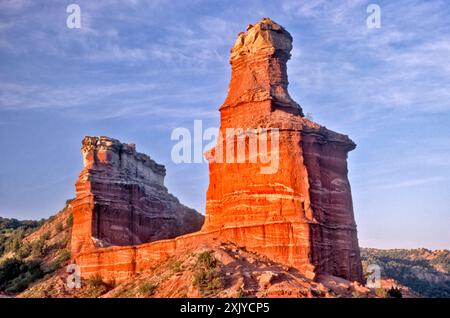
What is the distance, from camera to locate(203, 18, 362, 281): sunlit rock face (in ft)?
151

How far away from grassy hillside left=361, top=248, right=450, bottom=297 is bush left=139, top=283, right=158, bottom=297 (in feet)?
116

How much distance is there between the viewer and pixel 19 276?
70.1m

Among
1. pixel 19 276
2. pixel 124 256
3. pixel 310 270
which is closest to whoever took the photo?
pixel 310 270

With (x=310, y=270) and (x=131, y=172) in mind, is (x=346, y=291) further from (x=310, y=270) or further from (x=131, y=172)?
(x=131, y=172)

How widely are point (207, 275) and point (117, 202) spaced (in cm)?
2966

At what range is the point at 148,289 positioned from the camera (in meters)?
44.2

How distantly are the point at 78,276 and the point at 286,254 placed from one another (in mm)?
23558

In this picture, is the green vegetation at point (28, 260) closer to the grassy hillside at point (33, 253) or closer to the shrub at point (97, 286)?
the grassy hillside at point (33, 253)

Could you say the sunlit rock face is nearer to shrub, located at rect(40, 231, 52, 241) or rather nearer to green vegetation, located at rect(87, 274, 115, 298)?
green vegetation, located at rect(87, 274, 115, 298)

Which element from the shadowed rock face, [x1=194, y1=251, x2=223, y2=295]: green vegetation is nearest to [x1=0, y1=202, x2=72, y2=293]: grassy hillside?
the shadowed rock face

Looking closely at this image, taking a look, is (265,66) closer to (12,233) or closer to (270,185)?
(270,185)

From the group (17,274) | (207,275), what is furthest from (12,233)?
(207,275)
